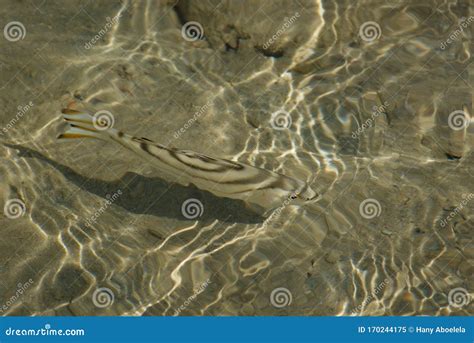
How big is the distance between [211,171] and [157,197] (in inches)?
42.2

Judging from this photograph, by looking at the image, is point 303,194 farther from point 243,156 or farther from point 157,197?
point 157,197

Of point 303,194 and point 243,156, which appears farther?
point 243,156

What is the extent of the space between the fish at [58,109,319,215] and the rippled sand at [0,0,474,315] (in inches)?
14.5

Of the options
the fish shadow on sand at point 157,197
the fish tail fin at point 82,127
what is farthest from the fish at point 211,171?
the fish shadow on sand at point 157,197

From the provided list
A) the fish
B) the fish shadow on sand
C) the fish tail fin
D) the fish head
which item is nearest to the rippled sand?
the fish shadow on sand

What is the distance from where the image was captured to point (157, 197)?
7.96m

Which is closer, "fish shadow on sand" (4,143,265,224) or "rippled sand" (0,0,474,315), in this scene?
"rippled sand" (0,0,474,315)

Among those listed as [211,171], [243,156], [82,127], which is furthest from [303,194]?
[82,127]

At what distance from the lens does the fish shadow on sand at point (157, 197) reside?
25.8 ft

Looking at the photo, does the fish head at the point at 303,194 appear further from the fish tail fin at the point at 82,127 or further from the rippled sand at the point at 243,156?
the fish tail fin at the point at 82,127

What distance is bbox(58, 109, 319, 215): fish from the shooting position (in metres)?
7.32

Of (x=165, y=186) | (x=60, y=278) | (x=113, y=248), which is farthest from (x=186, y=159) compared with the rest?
(x=60, y=278)

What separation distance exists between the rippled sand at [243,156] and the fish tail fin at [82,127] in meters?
0.65

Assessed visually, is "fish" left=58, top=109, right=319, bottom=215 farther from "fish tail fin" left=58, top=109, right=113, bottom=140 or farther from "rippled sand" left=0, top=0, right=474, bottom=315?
"rippled sand" left=0, top=0, right=474, bottom=315
